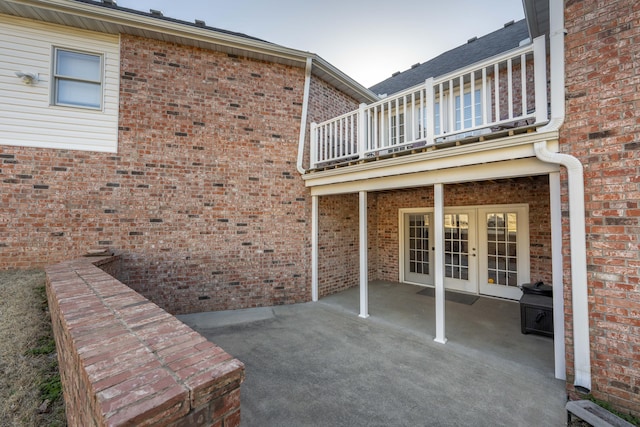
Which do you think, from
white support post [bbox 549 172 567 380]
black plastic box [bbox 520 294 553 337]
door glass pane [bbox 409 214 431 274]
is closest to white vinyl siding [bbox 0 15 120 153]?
white support post [bbox 549 172 567 380]

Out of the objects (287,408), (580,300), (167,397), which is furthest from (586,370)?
(167,397)

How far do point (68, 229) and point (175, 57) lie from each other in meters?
3.76

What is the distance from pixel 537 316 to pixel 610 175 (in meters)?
Answer: 2.66

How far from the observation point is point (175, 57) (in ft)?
17.8

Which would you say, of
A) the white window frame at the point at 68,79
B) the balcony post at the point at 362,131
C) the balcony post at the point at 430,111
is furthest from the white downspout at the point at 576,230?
the white window frame at the point at 68,79

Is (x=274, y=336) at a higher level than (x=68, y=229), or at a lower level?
lower

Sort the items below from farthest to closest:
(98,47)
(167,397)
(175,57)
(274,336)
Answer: (175,57), (98,47), (274,336), (167,397)

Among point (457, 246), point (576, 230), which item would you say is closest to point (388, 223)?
point (457, 246)

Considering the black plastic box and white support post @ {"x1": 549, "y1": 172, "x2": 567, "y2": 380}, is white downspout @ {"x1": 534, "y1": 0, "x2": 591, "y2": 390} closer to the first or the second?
white support post @ {"x1": 549, "y1": 172, "x2": 567, "y2": 380}

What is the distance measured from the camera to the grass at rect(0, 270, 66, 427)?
199 cm

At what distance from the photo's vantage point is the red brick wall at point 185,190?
469 centimetres

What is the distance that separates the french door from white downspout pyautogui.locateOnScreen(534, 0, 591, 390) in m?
3.70

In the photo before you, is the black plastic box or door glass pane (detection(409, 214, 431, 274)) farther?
door glass pane (detection(409, 214, 431, 274))

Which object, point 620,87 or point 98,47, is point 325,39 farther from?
point 620,87
